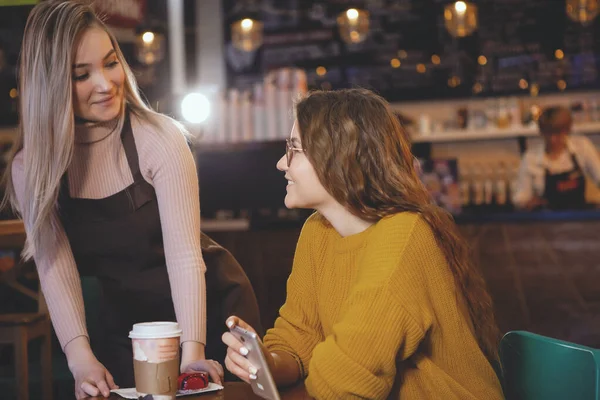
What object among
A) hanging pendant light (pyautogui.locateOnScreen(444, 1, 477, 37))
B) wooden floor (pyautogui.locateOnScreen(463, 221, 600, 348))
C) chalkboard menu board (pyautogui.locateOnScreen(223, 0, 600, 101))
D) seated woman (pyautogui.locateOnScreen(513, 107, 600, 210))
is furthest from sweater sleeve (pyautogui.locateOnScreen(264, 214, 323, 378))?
chalkboard menu board (pyautogui.locateOnScreen(223, 0, 600, 101))

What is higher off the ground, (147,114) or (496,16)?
(496,16)

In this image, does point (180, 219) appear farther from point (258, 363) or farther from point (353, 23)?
point (353, 23)

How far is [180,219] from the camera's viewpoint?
6.17 ft

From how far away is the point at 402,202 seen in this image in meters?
1.56

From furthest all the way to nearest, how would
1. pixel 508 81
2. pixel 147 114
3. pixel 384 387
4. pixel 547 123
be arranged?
pixel 508 81, pixel 547 123, pixel 147 114, pixel 384 387

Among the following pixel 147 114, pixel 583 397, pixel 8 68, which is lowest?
pixel 583 397

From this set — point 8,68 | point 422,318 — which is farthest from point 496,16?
point 422,318

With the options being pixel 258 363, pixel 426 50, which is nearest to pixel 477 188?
pixel 426 50

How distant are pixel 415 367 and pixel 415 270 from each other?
0.62ft

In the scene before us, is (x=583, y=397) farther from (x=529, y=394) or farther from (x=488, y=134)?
(x=488, y=134)

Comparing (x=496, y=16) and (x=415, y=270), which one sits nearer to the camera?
(x=415, y=270)

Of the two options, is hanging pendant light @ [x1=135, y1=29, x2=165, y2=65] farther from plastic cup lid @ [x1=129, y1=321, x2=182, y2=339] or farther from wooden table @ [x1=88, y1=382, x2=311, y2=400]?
plastic cup lid @ [x1=129, y1=321, x2=182, y2=339]

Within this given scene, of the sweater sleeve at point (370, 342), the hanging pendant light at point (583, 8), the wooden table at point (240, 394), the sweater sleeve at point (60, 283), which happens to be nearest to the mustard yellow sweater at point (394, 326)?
the sweater sleeve at point (370, 342)

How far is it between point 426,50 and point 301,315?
6637 mm
